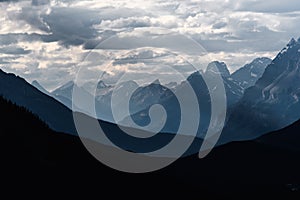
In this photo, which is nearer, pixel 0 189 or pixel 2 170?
pixel 0 189

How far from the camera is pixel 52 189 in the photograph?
195375mm

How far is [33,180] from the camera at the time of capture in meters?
198

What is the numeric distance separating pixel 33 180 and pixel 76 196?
15.3 m

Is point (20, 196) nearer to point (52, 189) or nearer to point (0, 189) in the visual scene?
point (0, 189)

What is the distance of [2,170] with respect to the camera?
19700 centimetres

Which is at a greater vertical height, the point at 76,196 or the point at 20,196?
the point at 20,196

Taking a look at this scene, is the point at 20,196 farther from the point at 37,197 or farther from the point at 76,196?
the point at 76,196

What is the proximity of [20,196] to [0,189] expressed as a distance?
298 inches

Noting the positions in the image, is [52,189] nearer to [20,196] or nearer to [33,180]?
[33,180]

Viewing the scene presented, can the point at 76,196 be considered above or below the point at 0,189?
below

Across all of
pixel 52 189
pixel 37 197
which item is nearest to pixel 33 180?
pixel 52 189

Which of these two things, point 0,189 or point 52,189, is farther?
point 52,189

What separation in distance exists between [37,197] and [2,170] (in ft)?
80.8

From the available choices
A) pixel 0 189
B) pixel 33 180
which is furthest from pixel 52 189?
pixel 0 189
